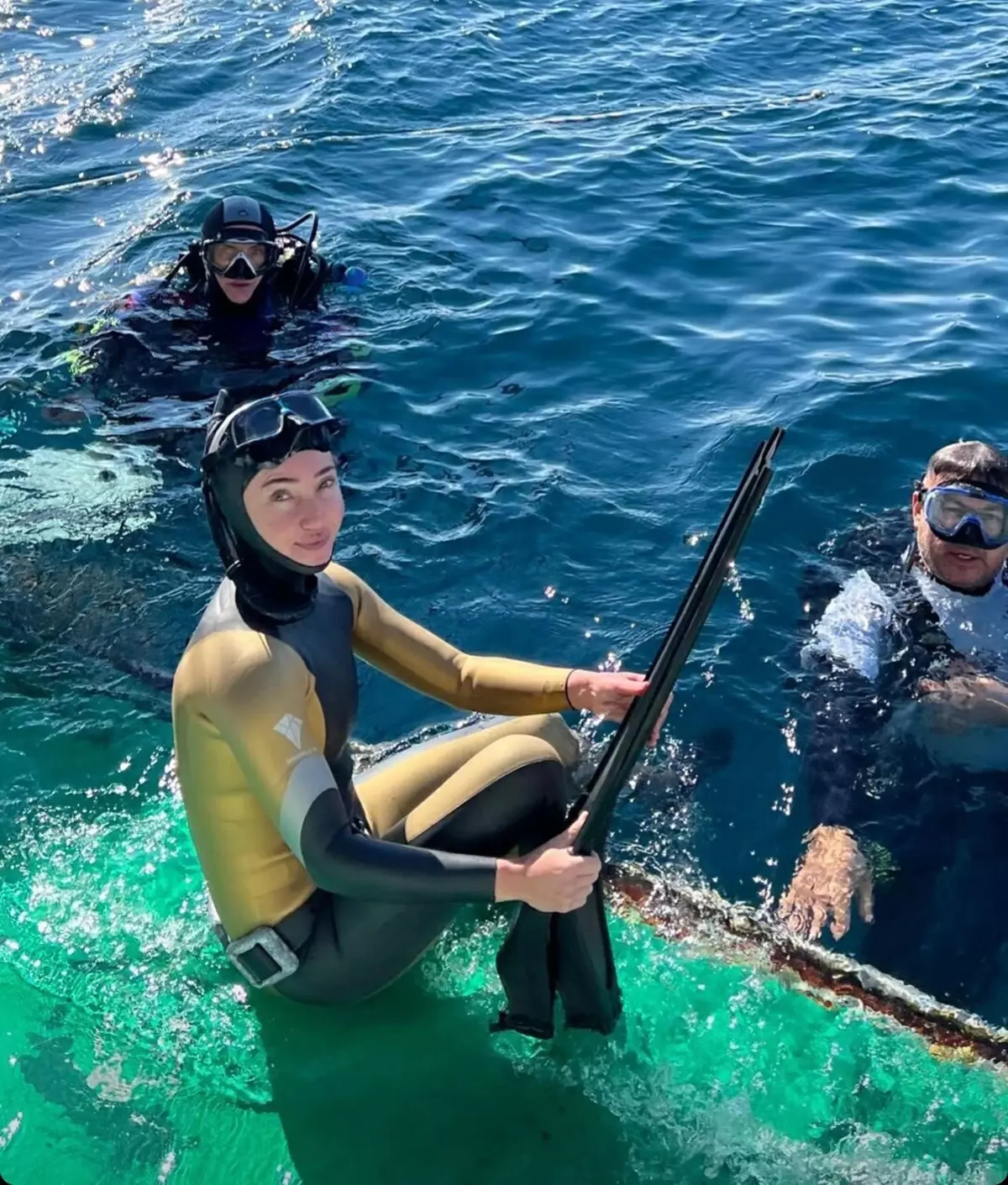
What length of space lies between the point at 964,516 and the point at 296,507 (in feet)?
9.45

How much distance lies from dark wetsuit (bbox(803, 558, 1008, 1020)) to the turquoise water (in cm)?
26

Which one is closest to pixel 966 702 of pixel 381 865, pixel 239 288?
pixel 381 865

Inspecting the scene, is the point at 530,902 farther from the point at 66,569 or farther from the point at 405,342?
the point at 405,342

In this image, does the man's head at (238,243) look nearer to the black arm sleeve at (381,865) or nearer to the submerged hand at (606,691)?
the submerged hand at (606,691)

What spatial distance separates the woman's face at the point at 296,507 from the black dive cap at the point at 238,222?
15.4ft

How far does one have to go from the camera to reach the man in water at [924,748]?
4254 mm

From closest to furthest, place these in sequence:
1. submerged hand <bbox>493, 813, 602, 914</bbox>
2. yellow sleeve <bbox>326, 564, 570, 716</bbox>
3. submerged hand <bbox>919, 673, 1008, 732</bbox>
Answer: submerged hand <bbox>493, 813, 602, 914</bbox>
yellow sleeve <bbox>326, 564, 570, 716</bbox>
submerged hand <bbox>919, 673, 1008, 732</bbox>

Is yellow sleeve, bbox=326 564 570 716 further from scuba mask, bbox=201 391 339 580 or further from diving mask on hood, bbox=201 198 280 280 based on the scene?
diving mask on hood, bbox=201 198 280 280

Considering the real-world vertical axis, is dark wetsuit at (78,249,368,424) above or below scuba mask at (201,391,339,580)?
below

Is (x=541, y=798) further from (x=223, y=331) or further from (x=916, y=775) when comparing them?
(x=223, y=331)

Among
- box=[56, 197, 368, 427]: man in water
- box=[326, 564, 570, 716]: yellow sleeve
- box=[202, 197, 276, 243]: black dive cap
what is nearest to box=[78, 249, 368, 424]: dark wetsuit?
box=[56, 197, 368, 427]: man in water

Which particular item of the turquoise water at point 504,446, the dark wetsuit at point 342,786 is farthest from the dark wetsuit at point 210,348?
the dark wetsuit at point 342,786

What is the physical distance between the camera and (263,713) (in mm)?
2883

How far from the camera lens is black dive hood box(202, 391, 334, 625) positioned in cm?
300
